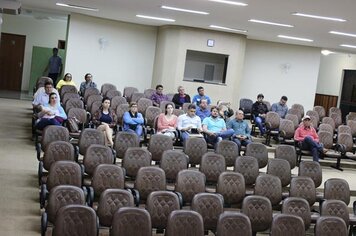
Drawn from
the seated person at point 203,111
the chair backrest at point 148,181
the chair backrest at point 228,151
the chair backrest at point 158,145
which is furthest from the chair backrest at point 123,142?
the seated person at point 203,111

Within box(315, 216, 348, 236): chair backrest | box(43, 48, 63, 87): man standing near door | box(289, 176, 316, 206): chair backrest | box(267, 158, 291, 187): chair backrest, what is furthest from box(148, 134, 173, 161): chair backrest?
box(43, 48, 63, 87): man standing near door

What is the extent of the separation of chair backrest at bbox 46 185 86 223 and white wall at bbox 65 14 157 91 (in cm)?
1093

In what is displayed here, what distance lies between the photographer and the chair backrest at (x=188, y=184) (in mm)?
7883

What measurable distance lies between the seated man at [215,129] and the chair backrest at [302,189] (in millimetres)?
3240

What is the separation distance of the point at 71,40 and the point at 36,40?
4.65 m

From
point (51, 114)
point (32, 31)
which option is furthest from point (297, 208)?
point (32, 31)

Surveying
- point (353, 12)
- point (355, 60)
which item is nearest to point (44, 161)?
point (353, 12)

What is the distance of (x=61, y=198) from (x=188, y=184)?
204 cm

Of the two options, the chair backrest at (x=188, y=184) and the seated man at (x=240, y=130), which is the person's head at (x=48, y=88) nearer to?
the seated man at (x=240, y=130)

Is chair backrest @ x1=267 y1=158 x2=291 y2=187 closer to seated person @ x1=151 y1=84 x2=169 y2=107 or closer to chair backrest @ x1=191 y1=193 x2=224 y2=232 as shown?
chair backrest @ x1=191 y1=193 x2=224 y2=232

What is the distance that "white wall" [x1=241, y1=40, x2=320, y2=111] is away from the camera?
731 inches

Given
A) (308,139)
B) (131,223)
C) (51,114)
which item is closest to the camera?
(131,223)

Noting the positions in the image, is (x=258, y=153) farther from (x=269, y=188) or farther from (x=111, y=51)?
(x=111, y=51)

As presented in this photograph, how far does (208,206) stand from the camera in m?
7.11
